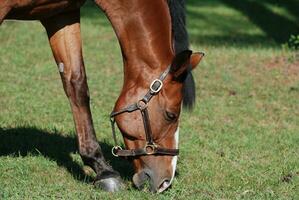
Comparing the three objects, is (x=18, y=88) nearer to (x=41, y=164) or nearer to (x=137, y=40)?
(x=41, y=164)

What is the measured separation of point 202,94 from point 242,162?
2.90 m

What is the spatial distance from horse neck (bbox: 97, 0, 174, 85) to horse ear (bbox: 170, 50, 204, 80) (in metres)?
0.12

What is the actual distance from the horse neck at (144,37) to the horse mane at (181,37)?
0.27m

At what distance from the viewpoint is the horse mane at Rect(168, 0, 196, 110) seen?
4.99m

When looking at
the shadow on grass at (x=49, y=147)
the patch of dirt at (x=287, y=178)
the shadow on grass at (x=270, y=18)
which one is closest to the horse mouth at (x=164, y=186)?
the shadow on grass at (x=49, y=147)

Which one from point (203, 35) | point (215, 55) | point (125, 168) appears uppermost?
point (125, 168)

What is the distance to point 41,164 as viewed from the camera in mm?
5734

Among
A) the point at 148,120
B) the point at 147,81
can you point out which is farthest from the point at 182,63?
the point at 148,120

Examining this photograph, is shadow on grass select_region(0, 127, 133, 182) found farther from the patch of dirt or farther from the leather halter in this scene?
the patch of dirt

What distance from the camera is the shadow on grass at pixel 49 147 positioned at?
5.71m

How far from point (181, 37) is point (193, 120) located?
259 centimetres

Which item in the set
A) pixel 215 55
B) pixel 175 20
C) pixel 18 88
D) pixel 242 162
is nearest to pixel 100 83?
pixel 18 88

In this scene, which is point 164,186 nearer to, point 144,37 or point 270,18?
point 144,37

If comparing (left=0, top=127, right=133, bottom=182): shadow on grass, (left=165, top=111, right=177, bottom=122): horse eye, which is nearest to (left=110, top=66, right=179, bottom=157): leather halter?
(left=165, top=111, right=177, bottom=122): horse eye
